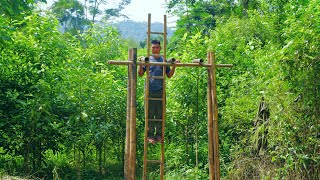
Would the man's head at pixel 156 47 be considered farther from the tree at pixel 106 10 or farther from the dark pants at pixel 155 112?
the tree at pixel 106 10

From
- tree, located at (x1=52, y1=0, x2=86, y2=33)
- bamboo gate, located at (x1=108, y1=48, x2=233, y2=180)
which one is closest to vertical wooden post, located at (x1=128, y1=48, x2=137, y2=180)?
bamboo gate, located at (x1=108, y1=48, x2=233, y2=180)

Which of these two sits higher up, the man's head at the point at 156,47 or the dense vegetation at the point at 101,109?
the man's head at the point at 156,47

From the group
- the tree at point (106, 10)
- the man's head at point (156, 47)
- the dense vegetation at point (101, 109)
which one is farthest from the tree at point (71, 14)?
the man's head at point (156, 47)

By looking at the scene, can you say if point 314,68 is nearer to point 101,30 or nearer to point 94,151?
point 94,151

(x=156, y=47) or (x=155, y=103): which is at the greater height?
(x=156, y=47)

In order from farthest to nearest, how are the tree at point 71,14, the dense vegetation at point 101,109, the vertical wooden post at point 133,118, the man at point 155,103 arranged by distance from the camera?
the tree at point 71,14 < the dense vegetation at point 101,109 < the man at point 155,103 < the vertical wooden post at point 133,118

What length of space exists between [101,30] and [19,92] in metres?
3.77

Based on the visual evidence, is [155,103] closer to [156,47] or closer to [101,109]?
[156,47]

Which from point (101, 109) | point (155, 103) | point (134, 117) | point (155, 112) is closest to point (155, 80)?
point (155, 103)

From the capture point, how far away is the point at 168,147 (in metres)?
9.31

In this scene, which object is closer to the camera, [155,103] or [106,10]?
[155,103]

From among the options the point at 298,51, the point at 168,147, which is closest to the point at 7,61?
the point at 168,147

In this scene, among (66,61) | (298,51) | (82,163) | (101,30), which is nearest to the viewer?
(298,51)

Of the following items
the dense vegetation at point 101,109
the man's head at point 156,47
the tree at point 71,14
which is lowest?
the dense vegetation at point 101,109
